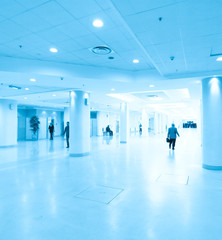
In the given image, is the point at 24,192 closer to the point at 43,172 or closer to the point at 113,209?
the point at 43,172

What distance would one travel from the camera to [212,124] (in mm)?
7184

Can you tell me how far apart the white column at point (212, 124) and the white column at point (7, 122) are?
543 inches

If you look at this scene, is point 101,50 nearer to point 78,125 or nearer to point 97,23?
A: point 97,23

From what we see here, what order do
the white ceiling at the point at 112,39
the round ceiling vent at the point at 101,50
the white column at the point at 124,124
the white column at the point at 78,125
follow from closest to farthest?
the white ceiling at the point at 112,39 → the round ceiling vent at the point at 101,50 → the white column at the point at 78,125 → the white column at the point at 124,124

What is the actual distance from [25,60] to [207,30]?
18.4 feet

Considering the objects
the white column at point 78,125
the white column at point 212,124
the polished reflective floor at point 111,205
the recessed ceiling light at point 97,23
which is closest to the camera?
the polished reflective floor at point 111,205

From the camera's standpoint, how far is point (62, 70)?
695 cm

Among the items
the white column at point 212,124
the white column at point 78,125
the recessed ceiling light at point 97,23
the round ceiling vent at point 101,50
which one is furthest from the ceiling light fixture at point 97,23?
the white column at point 78,125

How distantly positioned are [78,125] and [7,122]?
797 cm

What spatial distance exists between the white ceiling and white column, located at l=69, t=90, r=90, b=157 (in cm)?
252

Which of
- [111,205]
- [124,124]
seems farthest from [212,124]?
[124,124]

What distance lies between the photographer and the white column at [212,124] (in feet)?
23.1

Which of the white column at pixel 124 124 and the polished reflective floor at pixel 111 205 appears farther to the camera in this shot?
the white column at pixel 124 124

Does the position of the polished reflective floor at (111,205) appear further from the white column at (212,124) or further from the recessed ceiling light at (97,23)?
the recessed ceiling light at (97,23)
